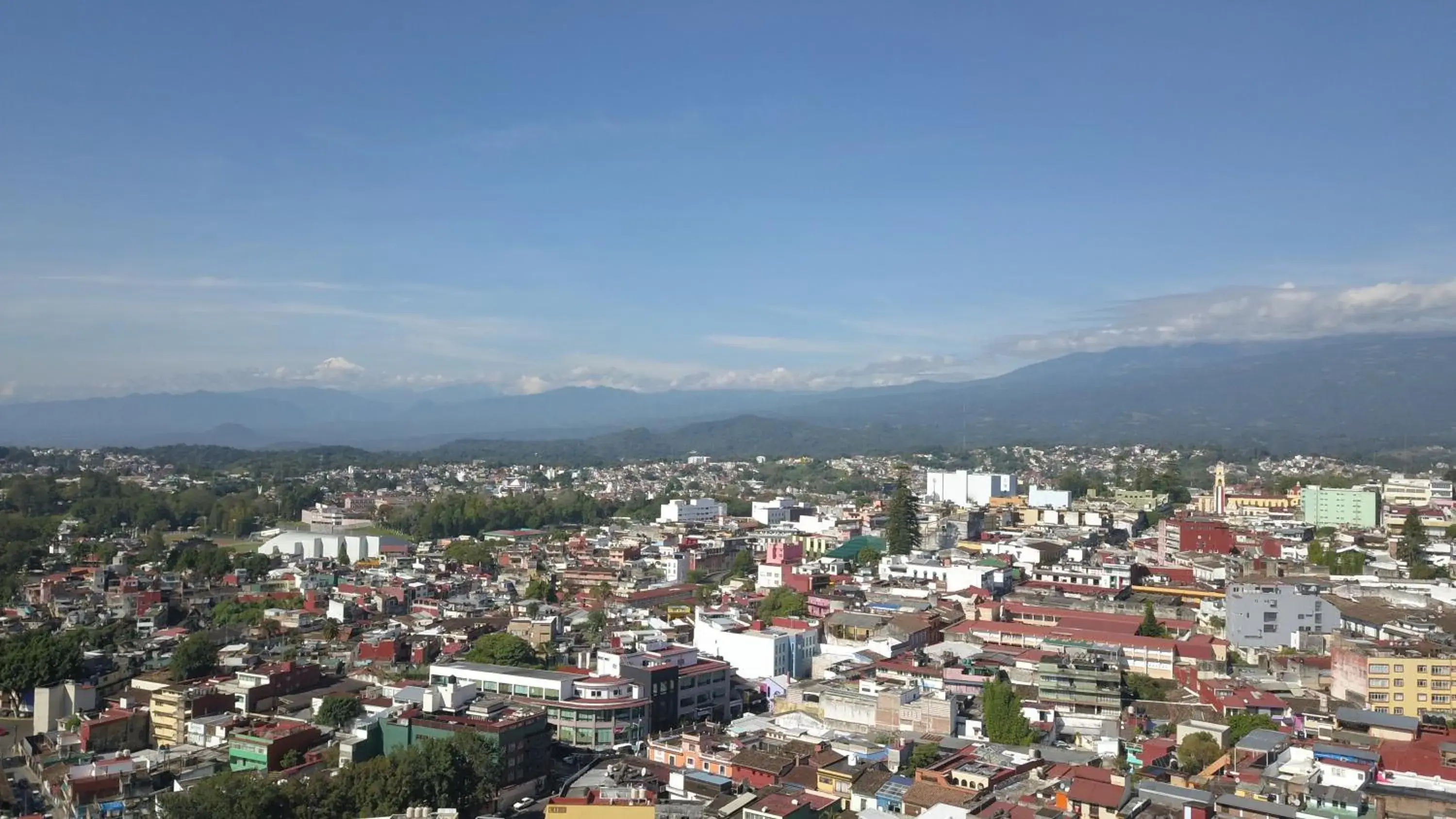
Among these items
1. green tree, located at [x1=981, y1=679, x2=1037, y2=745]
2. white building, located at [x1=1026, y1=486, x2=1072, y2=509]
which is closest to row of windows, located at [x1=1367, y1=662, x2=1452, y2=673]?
green tree, located at [x1=981, y1=679, x2=1037, y2=745]

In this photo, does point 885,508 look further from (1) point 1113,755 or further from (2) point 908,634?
(1) point 1113,755

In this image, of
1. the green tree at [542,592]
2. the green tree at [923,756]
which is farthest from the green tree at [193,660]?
the green tree at [923,756]

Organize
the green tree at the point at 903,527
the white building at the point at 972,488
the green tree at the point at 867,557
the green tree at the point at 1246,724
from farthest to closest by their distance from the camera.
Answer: the white building at the point at 972,488 → the green tree at the point at 903,527 → the green tree at the point at 867,557 → the green tree at the point at 1246,724

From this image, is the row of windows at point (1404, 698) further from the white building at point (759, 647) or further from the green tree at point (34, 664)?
the green tree at point (34, 664)

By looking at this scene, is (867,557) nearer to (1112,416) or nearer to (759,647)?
(759,647)

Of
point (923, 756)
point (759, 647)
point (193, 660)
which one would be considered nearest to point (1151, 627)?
point (759, 647)

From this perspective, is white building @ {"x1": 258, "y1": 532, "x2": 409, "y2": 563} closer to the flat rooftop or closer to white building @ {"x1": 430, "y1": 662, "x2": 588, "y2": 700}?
the flat rooftop
